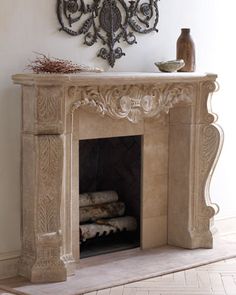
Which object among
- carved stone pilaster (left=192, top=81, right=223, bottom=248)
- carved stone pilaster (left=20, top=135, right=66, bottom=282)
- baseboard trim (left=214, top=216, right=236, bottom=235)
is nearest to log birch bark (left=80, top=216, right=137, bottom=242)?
carved stone pilaster (left=192, top=81, right=223, bottom=248)

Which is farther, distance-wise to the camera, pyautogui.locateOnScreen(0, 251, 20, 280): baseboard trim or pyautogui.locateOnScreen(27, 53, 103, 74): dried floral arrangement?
pyautogui.locateOnScreen(0, 251, 20, 280): baseboard trim

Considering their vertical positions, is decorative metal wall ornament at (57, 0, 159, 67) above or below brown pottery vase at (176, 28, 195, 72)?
above

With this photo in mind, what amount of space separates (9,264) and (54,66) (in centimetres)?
130

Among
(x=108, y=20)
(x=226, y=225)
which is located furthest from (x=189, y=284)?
(x=108, y=20)

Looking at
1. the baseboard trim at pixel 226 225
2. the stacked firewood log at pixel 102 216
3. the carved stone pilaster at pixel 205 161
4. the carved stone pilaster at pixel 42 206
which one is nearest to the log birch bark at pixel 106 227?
the stacked firewood log at pixel 102 216

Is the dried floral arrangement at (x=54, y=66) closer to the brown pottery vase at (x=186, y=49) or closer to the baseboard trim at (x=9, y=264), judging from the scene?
the brown pottery vase at (x=186, y=49)

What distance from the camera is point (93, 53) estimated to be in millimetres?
5020

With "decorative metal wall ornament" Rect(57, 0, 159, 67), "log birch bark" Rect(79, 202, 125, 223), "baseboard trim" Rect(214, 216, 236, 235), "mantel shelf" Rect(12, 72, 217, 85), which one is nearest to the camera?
"mantel shelf" Rect(12, 72, 217, 85)

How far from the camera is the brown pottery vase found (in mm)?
5246

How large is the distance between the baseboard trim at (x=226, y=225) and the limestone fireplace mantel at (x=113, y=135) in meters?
0.48

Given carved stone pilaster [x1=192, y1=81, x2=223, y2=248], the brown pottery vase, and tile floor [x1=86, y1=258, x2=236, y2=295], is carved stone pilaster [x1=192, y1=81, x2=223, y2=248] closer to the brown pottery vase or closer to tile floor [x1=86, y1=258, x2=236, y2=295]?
the brown pottery vase

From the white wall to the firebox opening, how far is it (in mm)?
665

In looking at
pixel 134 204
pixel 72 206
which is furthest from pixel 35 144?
pixel 134 204

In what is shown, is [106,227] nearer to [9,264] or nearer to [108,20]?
[9,264]
